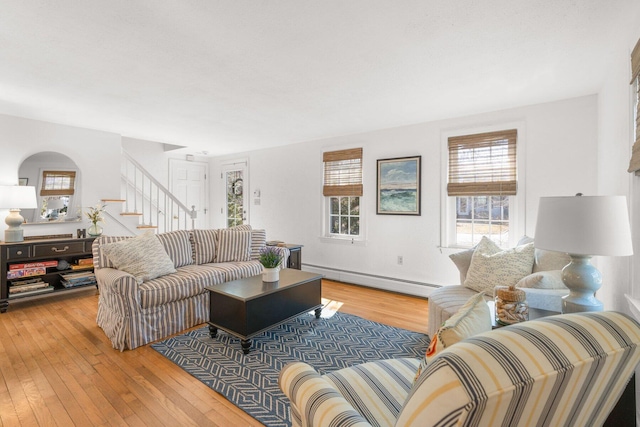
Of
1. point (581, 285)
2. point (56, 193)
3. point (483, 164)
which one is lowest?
point (581, 285)

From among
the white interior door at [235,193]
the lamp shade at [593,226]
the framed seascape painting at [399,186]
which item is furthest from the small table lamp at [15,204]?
the lamp shade at [593,226]

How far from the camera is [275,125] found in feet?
13.9

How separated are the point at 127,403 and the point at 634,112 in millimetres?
3411

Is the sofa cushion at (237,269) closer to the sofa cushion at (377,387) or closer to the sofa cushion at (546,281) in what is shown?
the sofa cushion at (377,387)

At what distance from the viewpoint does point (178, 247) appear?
3.60m

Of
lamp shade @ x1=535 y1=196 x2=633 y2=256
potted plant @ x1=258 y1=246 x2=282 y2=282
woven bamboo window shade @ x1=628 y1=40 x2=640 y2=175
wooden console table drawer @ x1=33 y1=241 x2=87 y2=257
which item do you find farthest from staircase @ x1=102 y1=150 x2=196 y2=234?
woven bamboo window shade @ x1=628 y1=40 x2=640 y2=175

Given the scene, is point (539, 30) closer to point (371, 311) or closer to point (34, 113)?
point (371, 311)

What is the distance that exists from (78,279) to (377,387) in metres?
4.21

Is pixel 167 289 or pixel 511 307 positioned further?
pixel 167 289

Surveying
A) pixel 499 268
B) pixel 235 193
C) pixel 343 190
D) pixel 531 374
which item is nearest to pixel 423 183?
pixel 343 190

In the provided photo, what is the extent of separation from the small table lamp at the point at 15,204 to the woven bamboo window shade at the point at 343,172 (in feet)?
12.3

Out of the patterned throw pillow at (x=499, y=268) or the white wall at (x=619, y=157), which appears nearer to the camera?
the white wall at (x=619, y=157)

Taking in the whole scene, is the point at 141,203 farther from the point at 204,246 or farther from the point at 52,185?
the point at 204,246

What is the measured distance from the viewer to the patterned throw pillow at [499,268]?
8.45 feet
